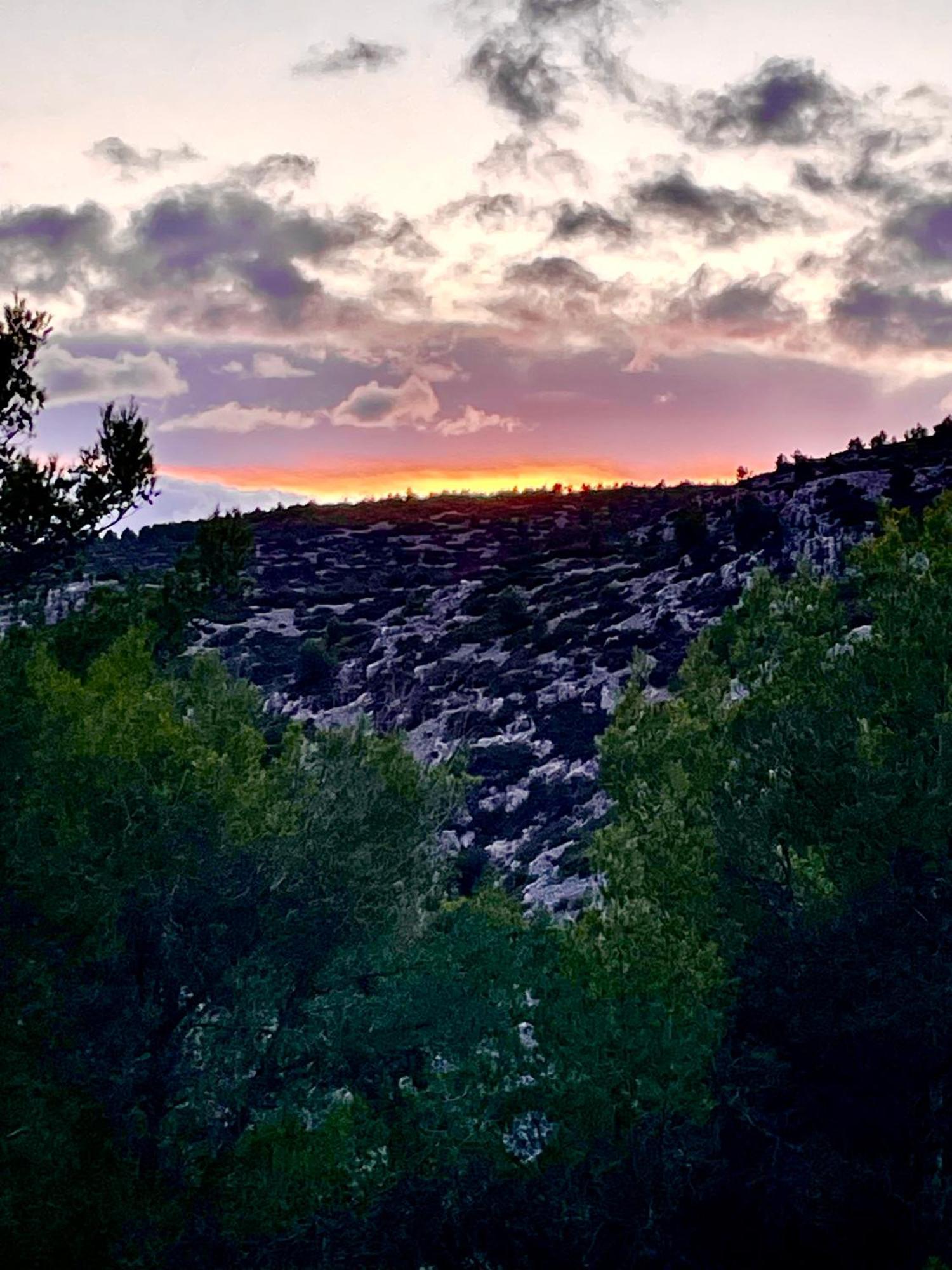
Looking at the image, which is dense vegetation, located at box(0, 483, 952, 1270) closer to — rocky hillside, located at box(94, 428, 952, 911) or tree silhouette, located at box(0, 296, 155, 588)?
tree silhouette, located at box(0, 296, 155, 588)

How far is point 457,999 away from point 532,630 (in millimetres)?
70526

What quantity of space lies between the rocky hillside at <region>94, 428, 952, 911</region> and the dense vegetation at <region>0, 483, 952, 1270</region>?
2158 centimetres

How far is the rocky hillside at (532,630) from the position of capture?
7038cm

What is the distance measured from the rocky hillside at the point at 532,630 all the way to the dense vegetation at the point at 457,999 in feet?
70.8

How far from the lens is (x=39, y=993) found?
23.4m

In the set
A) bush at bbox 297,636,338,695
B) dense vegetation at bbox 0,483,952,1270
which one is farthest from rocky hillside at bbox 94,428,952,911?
dense vegetation at bbox 0,483,952,1270

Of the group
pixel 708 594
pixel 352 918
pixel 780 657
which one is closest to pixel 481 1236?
pixel 352 918

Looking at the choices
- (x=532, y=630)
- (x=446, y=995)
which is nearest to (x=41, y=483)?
(x=446, y=995)

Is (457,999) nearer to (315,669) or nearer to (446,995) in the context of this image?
(446,995)

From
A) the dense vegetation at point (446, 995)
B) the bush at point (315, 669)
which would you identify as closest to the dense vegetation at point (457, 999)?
the dense vegetation at point (446, 995)

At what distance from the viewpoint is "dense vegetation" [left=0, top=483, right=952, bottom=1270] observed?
24.3 meters

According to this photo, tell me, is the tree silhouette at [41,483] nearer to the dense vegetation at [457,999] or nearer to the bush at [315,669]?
→ the dense vegetation at [457,999]

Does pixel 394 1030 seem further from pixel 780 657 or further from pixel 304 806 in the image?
pixel 780 657

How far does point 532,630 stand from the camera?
97.6 meters
